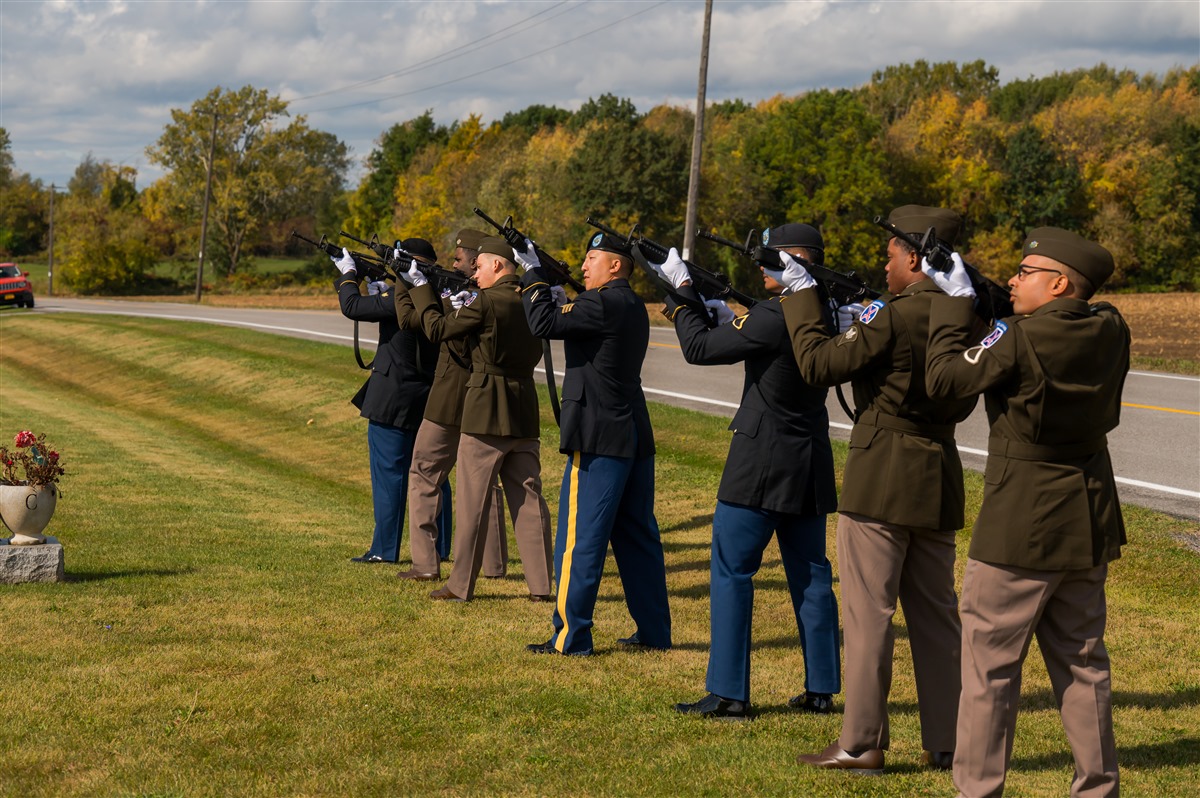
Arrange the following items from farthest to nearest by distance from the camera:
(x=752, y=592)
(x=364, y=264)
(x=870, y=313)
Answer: (x=364, y=264) → (x=752, y=592) → (x=870, y=313)

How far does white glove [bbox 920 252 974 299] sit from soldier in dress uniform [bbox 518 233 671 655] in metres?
2.42

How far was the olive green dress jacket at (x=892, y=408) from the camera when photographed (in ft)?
16.1

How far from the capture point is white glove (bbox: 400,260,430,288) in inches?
342

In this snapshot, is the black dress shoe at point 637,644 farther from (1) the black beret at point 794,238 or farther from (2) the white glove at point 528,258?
(1) the black beret at point 794,238

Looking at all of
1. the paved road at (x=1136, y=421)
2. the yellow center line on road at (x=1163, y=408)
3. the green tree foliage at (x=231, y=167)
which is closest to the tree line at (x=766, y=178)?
the green tree foliage at (x=231, y=167)

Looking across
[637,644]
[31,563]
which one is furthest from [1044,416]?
[31,563]

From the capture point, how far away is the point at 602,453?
6832mm

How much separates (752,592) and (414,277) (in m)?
4.00

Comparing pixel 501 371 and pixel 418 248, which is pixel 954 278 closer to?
pixel 501 371

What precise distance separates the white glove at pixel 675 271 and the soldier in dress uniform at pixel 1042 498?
64.3 inches

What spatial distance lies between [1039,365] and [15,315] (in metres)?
43.2

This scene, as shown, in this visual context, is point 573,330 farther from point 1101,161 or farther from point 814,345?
point 1101,161

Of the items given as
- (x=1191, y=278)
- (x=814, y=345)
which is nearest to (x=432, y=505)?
(x=814, y=345)

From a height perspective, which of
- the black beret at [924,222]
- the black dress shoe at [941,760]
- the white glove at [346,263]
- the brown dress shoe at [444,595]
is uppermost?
the black beret at [924,222]
